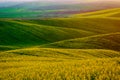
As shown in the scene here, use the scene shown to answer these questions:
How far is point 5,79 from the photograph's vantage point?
70.3 feet

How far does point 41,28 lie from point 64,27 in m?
13.1

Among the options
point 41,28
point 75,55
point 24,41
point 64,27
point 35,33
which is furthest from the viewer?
point 64,27

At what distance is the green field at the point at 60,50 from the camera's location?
21516 millimetres

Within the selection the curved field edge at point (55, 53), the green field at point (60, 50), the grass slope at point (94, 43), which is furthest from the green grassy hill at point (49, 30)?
the curved field edge at point (55, 53)

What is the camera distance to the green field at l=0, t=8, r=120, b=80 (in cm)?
2152

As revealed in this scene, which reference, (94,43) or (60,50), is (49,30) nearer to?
(94,43)

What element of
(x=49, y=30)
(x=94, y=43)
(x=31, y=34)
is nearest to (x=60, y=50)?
(x=94, y=43)

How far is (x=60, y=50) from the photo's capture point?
4812 centimetres

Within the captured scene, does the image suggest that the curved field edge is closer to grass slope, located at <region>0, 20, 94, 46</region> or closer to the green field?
the green field

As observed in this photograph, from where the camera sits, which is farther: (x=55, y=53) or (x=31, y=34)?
(x=31, y=34)

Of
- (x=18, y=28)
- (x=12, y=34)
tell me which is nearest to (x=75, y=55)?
(x=12, y=34)

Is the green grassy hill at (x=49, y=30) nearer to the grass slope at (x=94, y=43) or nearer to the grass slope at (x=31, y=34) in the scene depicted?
the grass slope at (x=31, y=34)

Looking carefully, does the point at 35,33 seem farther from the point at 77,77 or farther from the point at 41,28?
the point at 77,77

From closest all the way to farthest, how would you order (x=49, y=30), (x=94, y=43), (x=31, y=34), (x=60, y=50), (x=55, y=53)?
(x=55, y=53), (x=60, y=50), (x=94, y=43), (x=31, y=34), (x=49, y=30)
